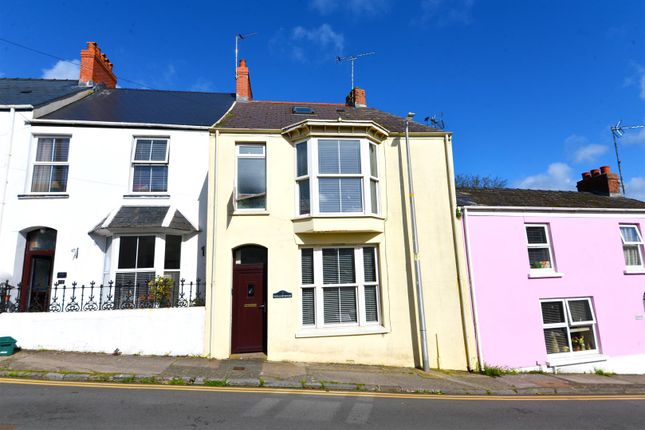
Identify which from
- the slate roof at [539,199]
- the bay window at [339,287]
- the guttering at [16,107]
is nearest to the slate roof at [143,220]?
the bay window at [339,287]

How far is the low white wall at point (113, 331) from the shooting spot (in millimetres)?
8656

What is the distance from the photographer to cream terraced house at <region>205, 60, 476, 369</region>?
9.50 metres

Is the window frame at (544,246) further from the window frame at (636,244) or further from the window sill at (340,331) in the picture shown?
the window sill at (340,331)

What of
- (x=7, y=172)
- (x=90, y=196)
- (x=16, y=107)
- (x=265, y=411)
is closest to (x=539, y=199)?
(x=265, y=411)

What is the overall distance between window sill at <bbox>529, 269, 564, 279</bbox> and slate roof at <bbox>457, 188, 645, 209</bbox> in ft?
7.11

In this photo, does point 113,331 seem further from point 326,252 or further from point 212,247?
point 326,252

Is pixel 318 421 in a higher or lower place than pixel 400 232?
lower

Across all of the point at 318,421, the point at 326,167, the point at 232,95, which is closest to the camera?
the point at 318,421

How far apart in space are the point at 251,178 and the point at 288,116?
3574 mm

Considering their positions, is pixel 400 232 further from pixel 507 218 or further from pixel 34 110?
pixel 34 110

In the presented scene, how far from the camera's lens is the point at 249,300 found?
32.2 ft

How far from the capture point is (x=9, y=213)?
11000 millimetres

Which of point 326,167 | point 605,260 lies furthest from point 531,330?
point 326,167

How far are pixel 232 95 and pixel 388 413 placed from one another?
16.3 meters
